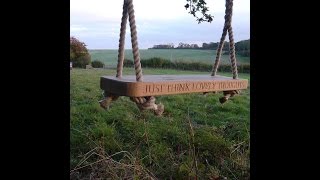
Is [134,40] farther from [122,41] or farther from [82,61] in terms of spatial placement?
[82,61]

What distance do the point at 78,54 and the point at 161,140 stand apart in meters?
4.15

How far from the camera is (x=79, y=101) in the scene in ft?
17.5

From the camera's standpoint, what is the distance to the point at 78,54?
7164mm

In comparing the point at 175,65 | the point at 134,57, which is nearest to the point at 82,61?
the point at 175,65

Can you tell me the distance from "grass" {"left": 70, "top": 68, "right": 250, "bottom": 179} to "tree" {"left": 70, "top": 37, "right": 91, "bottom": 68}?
1.00 metres

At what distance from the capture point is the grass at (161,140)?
2482 millimetres

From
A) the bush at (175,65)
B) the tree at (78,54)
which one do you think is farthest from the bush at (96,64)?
the bush at (175,65)

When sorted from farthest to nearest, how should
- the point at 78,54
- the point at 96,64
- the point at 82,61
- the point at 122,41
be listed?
1. the point at 96,64
2. the point at 82,61
3. the point at 78,54
4. the point at 122,41

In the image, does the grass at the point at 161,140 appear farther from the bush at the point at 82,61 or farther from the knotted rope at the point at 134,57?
the bush at the point at 82,61
